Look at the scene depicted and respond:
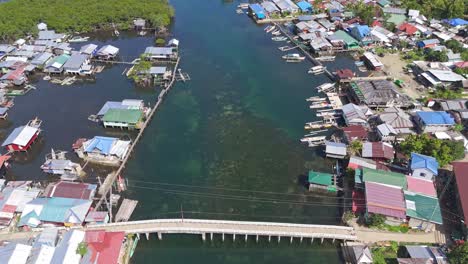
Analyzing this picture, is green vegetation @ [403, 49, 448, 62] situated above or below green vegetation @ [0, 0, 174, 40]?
below

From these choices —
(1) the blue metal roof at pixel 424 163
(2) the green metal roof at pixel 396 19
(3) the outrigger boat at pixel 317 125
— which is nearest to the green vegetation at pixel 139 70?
(3) the outrigger boat at pixel 317 125

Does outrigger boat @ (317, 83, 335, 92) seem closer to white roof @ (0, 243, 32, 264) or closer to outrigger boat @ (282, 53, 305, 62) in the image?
outrigger boat @ (282, 53, 305, 62)

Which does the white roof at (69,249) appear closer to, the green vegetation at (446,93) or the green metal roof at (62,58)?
the green metal roof at (62,58)

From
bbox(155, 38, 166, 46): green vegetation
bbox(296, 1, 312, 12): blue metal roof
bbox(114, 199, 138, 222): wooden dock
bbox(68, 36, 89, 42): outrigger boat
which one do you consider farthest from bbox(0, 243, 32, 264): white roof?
bbox(296, 1, 312, 12): blue metal roof

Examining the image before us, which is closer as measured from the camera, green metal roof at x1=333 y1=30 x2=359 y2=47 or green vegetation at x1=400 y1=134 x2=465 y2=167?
green vegetation at x1=400 y1=134 x2=465 y2=167

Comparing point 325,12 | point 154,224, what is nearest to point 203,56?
point 325,12

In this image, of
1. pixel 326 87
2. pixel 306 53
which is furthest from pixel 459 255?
pixel 306 53

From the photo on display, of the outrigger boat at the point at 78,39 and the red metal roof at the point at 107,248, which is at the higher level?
the outrigger boat at the point at 78,39
